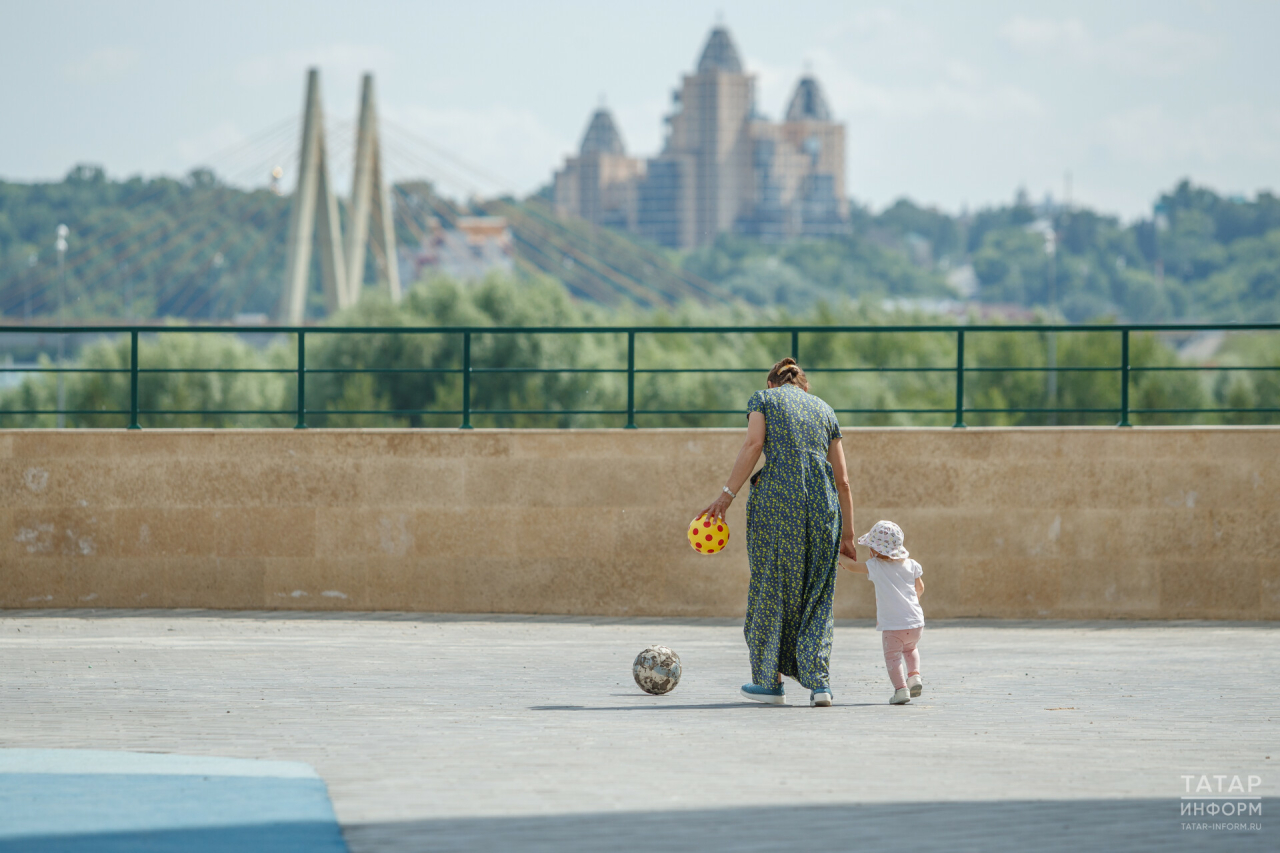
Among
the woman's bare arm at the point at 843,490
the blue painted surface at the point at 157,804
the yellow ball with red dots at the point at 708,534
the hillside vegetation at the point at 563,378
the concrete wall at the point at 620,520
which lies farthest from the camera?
the hillside vegetation at the point at 563,378

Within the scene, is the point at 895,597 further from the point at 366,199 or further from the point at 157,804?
the point at 366,199

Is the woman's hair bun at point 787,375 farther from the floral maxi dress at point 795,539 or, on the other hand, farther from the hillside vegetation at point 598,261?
the hillside vegetation at point 598,261

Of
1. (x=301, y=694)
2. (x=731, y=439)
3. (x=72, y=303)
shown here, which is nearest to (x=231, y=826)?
(x=301, y=694)

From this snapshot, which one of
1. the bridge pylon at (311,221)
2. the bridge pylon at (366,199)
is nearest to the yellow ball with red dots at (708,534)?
the bridge pylon at (311,221)

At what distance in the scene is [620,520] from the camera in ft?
34.8

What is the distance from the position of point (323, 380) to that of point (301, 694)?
155ft

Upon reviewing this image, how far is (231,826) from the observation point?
467 centimetres

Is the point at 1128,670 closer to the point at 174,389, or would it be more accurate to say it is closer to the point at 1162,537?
the point at 1162,537

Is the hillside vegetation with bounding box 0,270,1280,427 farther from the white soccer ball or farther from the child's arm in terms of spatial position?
the child's arm

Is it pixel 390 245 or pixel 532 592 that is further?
pixel 390 245

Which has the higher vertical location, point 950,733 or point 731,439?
point 731,439

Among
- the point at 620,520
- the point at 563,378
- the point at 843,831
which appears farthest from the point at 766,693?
the point at 563,378

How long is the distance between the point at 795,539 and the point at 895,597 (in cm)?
61

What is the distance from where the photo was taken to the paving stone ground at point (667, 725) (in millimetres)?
4785
